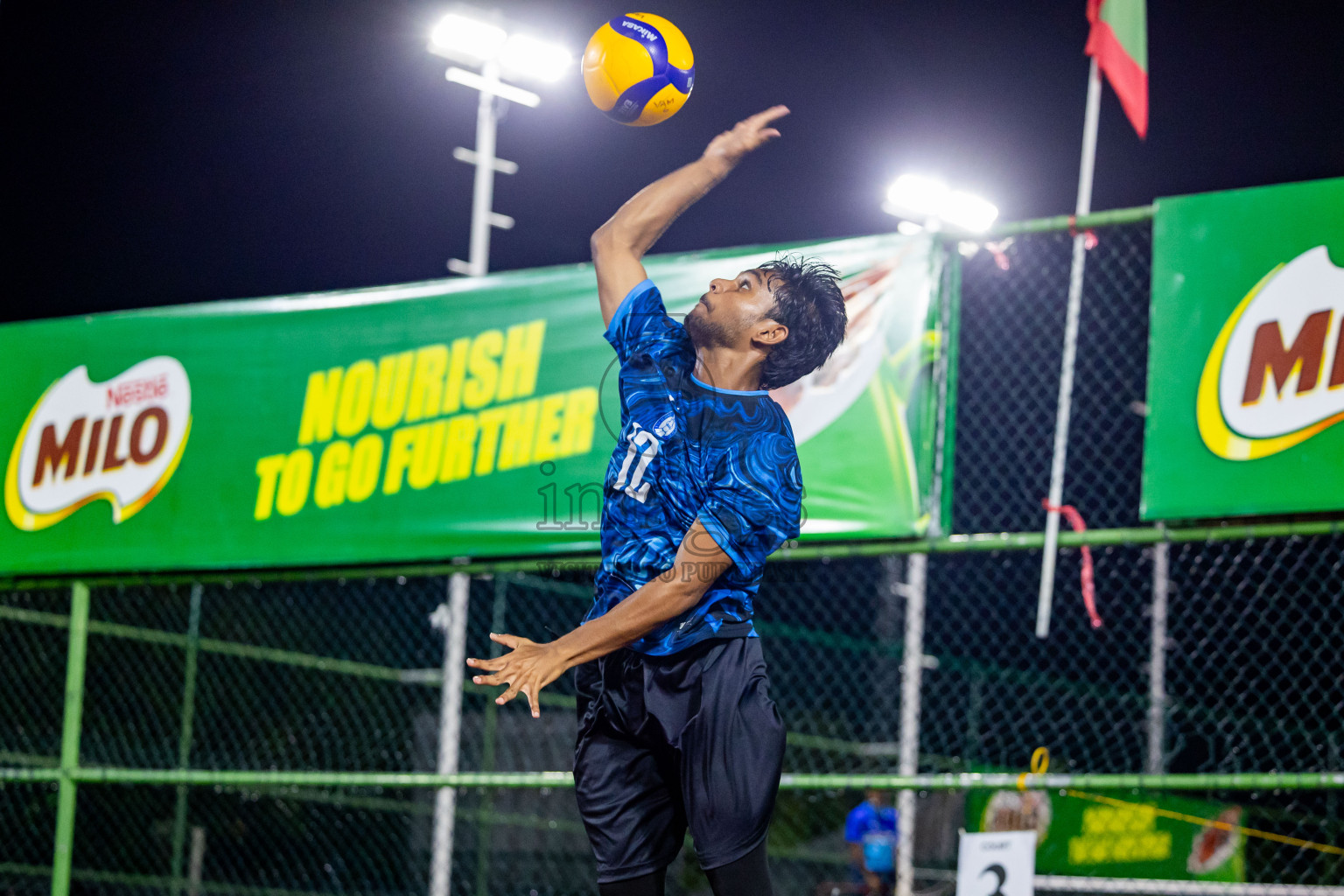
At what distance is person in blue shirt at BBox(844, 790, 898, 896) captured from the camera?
26.8 feet

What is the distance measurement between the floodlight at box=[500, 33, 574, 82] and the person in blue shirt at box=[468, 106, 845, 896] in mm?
7223

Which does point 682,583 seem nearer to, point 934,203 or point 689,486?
point 689,486

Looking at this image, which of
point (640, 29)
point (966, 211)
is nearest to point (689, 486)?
point (640, 29)

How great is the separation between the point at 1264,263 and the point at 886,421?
1434 millimetres

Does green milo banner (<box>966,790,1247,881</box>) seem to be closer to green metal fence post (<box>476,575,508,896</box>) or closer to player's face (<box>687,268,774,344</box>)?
green metal fence post (<box>476,575,508,896</box>)

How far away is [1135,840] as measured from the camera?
25.7 feet

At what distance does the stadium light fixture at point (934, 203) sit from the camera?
938 centimetres

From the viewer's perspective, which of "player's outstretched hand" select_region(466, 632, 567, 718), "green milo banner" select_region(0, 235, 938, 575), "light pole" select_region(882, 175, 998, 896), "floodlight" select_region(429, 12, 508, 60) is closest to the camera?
"player's outstretched hand" select_region(466, 632, 567, 718)

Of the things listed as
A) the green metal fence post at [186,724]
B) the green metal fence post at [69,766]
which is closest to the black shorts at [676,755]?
the green metal fence post at [69,766]

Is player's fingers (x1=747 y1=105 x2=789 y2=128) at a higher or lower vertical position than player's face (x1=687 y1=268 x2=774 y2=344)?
higher

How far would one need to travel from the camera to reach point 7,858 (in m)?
8.17

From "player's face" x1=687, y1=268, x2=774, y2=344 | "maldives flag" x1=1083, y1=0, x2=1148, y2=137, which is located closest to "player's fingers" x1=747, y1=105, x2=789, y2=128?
"player's face" x1=687, y1=268, x2=774, y2=344

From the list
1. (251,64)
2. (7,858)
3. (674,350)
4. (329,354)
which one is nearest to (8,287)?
(251,64)

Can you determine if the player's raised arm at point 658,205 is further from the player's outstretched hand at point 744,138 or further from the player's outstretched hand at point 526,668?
the player's outstretched hand at point 526,668
